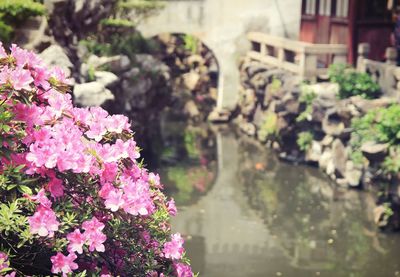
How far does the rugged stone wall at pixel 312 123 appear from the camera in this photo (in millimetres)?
11539

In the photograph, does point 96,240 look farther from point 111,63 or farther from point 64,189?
point 111,63

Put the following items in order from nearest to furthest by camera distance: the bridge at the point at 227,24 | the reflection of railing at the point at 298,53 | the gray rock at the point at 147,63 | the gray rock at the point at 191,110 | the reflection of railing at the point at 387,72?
the reflection of railing at the point at 387,72
the gray rock at the point at 147,63
the reflection of railing at the point at 298,53
the bridge at the point at 227,24
the gray rock at the point at 191,110

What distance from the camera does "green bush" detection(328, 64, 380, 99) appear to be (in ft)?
41.0

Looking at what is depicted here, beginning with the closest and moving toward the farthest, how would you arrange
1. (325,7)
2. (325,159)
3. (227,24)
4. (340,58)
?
1. (325,159)
2. (340,58)
3. (325,7)
4. (227,24)

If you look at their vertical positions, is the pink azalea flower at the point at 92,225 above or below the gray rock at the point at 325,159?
above

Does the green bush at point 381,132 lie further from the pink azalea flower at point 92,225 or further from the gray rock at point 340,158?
the pink azalea flower at point 92,225

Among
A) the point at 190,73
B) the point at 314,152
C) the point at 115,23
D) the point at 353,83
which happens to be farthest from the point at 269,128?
the point at 190,73

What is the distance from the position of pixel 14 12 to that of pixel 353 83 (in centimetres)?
710

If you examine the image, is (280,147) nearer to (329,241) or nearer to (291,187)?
(291,187)

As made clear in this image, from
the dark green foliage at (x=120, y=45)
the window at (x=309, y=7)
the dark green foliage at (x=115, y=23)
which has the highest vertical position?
the window at (x=309, y=7)

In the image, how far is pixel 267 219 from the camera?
1062 centimetres

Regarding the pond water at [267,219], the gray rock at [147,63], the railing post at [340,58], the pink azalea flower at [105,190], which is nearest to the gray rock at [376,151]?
the pond water at [267,219]

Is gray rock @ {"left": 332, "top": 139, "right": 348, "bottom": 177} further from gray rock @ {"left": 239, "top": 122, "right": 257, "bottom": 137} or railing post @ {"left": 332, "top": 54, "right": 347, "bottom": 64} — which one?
gray rock @ {"left": 239, "top": 122, "right": 257, "bottom": 137}

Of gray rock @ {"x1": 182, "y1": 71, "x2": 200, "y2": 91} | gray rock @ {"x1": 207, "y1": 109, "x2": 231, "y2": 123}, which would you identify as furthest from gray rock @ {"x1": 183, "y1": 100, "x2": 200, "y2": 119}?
gray rock @ {"x1": 182, "y1": 71, "x2": 200, "y2": 91}
